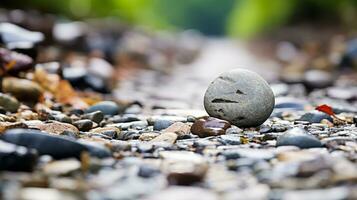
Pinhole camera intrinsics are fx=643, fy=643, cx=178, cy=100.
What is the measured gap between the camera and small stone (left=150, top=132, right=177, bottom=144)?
351 cm

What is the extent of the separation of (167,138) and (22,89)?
2.17 meters

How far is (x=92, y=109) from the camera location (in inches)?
197

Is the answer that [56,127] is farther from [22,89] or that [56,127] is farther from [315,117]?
[315,117]

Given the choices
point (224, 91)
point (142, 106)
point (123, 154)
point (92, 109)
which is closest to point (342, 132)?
point (224, 91)

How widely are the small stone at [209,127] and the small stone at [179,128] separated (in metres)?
0.04

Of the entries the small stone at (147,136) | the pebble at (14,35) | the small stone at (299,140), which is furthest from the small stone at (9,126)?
the pebble at (14,35)

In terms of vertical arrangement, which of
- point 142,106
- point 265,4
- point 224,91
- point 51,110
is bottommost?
point 224,91

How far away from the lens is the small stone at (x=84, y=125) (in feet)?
13.5

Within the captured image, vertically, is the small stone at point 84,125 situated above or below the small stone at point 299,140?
above

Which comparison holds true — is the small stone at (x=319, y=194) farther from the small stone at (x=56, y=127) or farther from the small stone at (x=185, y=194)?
the small stone at (x=56, y=127)

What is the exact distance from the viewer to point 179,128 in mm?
3842

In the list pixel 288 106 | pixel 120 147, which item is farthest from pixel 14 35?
pixel 120 147

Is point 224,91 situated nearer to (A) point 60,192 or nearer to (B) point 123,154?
(B) point 123,154

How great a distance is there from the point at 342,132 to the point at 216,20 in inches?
2828
